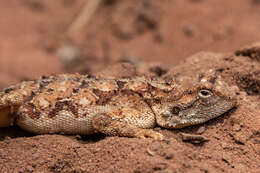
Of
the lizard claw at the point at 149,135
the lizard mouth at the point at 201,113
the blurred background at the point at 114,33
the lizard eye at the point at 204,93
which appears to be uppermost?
the blurred background at the point at 114,33

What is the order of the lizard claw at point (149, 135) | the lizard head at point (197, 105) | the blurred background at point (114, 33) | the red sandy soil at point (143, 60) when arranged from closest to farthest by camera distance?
the red sandy soil at point (143, 60) < the lizard claw at point (149, 135) < the lizard head at point (197, 105) < the blurred background at point (114, 33)

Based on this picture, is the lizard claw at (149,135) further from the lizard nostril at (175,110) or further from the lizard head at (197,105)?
the lizard nostril at (175,110)

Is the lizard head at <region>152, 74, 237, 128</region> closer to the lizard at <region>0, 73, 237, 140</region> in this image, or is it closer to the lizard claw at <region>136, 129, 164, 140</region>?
the lizard at <region>0, 73, 237, 140</region>

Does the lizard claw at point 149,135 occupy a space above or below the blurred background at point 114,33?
below

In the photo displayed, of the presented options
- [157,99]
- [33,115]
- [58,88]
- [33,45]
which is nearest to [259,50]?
[157,99]

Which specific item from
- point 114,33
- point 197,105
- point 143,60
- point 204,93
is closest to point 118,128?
point 197,105

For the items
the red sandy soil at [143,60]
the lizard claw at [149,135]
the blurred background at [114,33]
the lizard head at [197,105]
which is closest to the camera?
the red sandy soil at [143,60]

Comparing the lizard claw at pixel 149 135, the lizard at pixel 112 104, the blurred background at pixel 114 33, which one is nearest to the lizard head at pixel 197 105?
the lizard at pixel 112 104

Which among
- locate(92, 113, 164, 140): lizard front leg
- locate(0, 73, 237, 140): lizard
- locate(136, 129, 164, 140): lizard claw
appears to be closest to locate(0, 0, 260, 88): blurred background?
locate(0, 73, 237, 140): lizard
